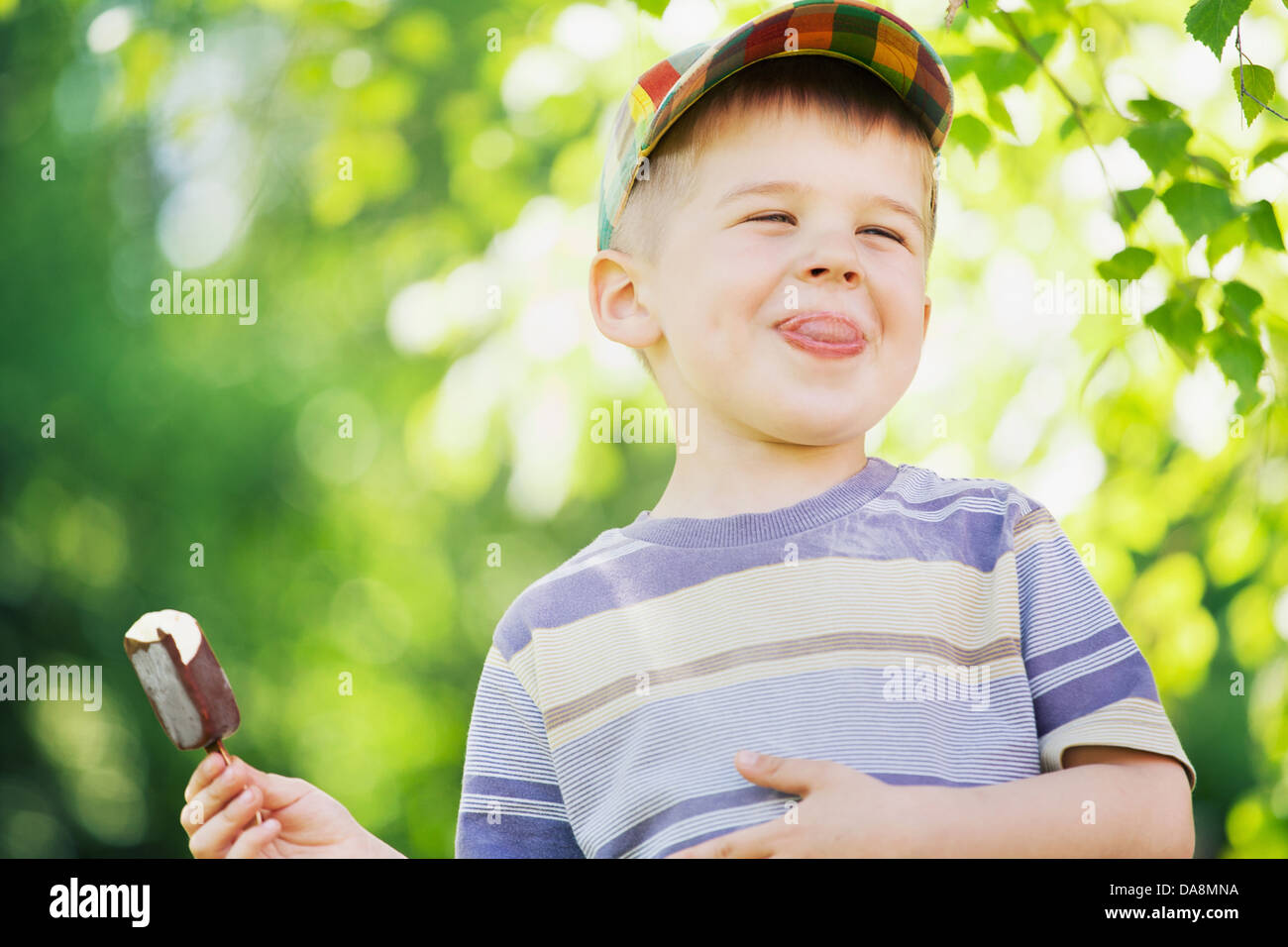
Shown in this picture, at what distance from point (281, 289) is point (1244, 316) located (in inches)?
127

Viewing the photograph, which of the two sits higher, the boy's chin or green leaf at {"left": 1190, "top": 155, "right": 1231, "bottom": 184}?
green leaf at {"left": 1190, "top": 155, "right": 1231, "bottom": 184}

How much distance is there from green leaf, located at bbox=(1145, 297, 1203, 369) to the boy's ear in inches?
33.3

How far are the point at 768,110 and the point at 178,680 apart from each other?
0.89m

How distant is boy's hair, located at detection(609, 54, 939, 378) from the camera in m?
1.36

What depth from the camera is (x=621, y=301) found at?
4.96 ft

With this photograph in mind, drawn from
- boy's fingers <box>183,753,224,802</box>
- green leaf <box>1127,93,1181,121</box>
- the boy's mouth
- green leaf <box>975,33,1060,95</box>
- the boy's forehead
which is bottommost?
boy's fingers <box>183,753,224,802</box>

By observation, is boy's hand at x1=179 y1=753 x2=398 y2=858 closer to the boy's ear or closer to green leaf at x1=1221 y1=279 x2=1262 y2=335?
the boy's ear

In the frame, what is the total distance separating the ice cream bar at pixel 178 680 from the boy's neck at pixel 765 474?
0.56 m

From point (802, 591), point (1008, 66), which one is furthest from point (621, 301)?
point (1008, 66)

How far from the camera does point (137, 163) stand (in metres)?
4.20

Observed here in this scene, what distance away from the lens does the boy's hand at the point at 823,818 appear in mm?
1097
